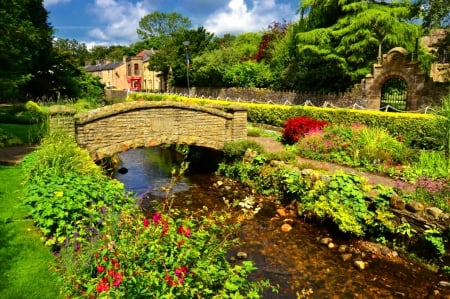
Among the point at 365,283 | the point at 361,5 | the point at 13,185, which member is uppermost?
the point at 361,5

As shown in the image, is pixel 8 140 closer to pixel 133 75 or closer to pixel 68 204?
pixel 68 204

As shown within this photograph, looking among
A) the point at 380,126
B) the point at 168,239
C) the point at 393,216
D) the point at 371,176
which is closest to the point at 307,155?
the point at 371,176

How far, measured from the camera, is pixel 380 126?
15.2 metres

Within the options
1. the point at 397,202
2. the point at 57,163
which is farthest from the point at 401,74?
the point at 57,163

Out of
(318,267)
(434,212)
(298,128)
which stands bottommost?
(318,267)

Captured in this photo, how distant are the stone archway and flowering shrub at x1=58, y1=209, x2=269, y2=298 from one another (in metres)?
18.7

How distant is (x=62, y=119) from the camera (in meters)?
10.9

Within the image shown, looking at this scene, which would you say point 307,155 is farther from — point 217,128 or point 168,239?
point 168,239

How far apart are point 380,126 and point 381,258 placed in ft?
28.3

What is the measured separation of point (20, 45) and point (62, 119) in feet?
60.1

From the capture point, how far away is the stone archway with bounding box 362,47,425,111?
62.9 feet

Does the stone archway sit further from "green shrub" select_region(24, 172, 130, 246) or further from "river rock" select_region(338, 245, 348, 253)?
"green shrub" select_region(24, 172, 130, 246)

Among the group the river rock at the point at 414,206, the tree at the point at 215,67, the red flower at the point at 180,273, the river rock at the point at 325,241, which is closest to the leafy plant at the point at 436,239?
the river rock at the point at 414,206

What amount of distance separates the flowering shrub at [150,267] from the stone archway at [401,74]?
735 inches
